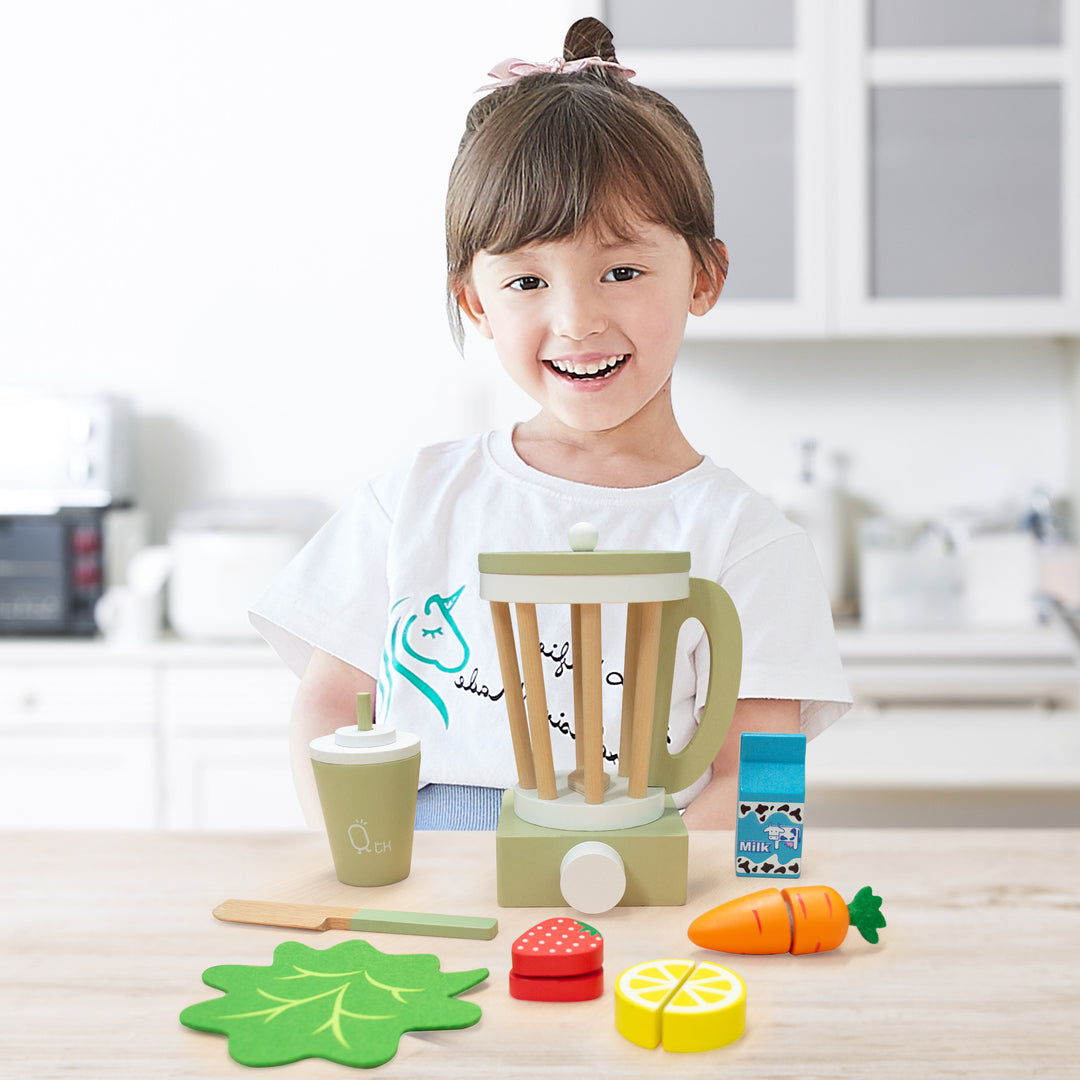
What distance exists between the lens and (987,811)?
2.02 metres

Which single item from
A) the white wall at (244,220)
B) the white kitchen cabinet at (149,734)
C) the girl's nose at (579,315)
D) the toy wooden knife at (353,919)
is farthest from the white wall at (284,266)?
the toy wooden knife at (353,919)

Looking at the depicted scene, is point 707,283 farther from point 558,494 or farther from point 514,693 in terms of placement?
point 514,693

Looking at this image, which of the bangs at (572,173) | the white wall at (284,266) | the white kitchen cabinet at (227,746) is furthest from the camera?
the white wall at (284,266)

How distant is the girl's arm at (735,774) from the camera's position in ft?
2.81

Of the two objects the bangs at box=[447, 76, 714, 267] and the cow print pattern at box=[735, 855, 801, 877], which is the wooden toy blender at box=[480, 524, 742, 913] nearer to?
the cow print pattern at box=[735, 855, 801, 877]

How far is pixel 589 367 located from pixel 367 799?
37cm

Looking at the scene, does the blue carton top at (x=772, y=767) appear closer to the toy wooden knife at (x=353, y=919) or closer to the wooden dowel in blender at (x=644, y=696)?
the wooden dowel in blender at (x=644, y=696)

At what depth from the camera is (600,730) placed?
669 millimetres

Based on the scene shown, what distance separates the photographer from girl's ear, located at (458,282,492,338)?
36.2 inches

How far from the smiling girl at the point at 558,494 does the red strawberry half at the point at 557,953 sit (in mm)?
297

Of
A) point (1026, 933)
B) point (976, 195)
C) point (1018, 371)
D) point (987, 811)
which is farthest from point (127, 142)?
point (1026, 933)

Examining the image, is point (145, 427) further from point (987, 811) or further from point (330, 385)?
point (987, 811)

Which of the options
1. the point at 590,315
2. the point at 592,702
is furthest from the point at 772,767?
the point at 590,315

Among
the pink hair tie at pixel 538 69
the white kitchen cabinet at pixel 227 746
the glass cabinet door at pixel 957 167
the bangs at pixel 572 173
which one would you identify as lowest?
the white kitchen cabinet at pixel 227 746
